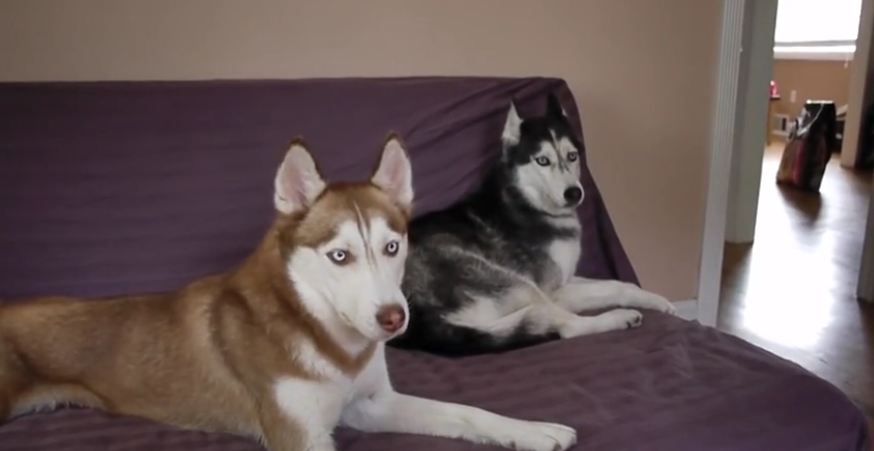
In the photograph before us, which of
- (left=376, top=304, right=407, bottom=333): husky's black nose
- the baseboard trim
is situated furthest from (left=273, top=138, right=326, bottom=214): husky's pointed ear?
the baseboard trim

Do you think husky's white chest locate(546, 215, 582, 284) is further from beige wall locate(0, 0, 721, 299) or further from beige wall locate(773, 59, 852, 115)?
beige wall locate(773, 59, 852, 115)

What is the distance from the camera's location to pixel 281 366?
144cm

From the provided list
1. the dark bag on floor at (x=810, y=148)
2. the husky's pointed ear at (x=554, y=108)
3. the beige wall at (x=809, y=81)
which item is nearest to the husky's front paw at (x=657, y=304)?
the husky's pointed ear at (x=554, y=108)

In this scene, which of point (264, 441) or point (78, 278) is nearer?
point (264, 441)

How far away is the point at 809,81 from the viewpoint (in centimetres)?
777

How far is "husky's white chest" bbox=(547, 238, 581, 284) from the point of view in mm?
2082

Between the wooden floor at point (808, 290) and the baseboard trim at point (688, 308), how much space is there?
16 cm

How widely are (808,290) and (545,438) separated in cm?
265

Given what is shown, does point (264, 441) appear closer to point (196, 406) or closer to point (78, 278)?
point (196, 406)

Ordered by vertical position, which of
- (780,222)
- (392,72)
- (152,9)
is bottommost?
(780,222)

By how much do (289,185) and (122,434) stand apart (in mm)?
553

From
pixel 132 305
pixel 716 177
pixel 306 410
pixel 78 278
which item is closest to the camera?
pixel 306 410

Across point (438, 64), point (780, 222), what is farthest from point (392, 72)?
point (780, 222)

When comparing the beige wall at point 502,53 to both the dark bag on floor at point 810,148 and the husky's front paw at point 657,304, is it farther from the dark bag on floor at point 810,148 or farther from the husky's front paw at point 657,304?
the dark bag on floor at point 810,148
